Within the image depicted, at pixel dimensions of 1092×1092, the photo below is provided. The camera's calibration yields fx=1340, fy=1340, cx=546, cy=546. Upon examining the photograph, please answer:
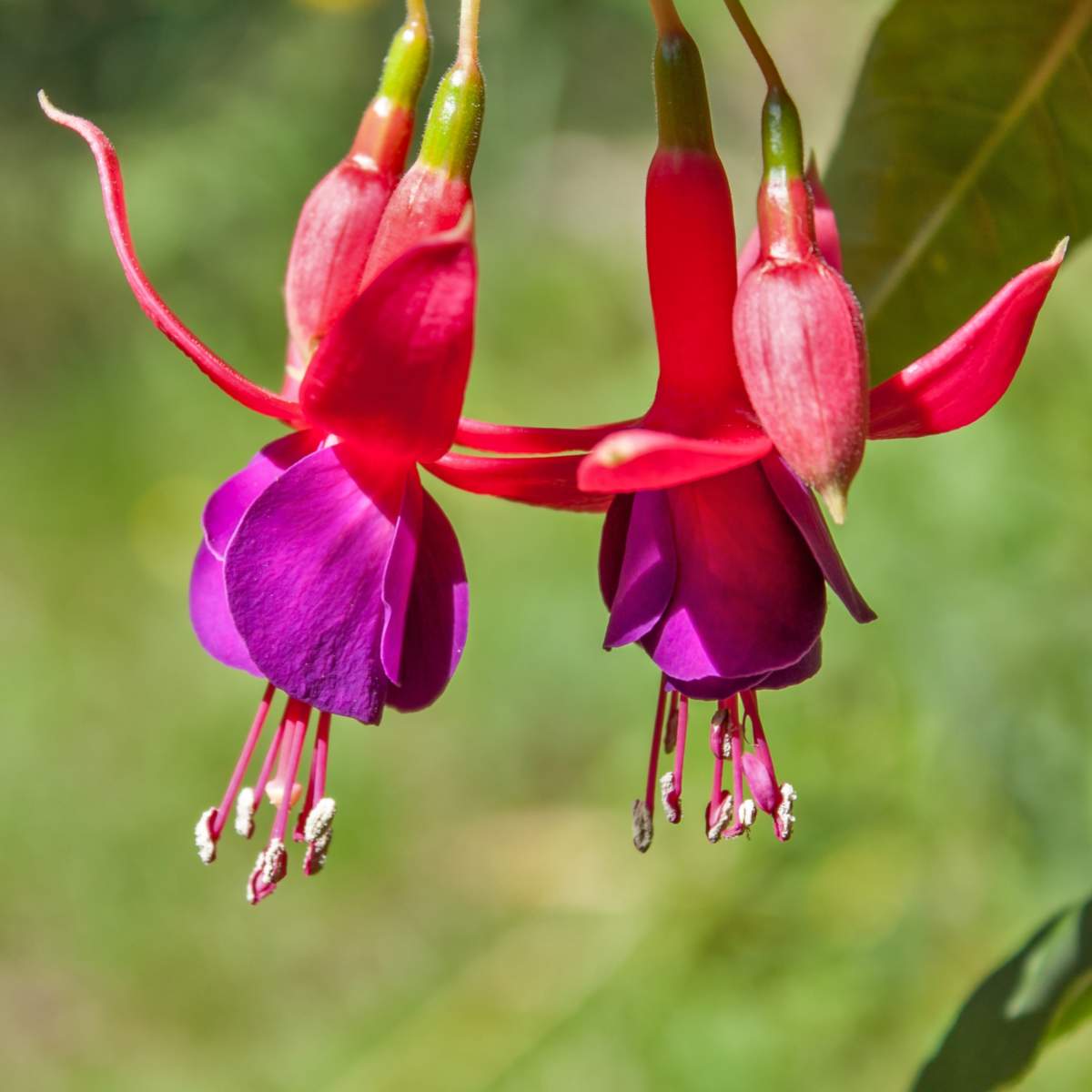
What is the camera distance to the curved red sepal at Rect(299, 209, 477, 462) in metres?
0.52

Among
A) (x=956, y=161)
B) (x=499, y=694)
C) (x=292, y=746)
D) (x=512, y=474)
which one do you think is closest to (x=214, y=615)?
(x=292, y=746)

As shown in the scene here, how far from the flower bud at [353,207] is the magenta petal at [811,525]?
233 millimetres

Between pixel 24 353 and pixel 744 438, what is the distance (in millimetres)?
3482

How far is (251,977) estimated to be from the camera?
2.58m

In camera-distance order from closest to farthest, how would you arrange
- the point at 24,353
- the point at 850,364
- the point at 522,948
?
the point at 850,364 → the point at 522,948 → the point at 24,353

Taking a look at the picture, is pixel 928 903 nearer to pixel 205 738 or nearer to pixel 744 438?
pixel 744 438

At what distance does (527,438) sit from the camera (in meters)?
0.64

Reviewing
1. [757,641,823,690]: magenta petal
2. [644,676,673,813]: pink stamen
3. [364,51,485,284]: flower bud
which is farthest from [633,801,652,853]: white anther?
[364,51,485,284]: flower bud

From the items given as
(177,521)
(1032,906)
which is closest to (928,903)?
(1032,906)

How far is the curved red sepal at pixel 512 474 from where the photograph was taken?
2.17 ft

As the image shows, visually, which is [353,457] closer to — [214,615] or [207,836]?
[214,615]

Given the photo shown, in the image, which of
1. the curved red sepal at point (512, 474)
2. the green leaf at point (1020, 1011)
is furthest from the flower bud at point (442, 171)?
the green leaf at point (1020, 1011)

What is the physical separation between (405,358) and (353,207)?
16cm

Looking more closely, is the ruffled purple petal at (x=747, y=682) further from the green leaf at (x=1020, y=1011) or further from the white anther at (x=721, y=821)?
the green leaf at (x=1020, y=1011)
